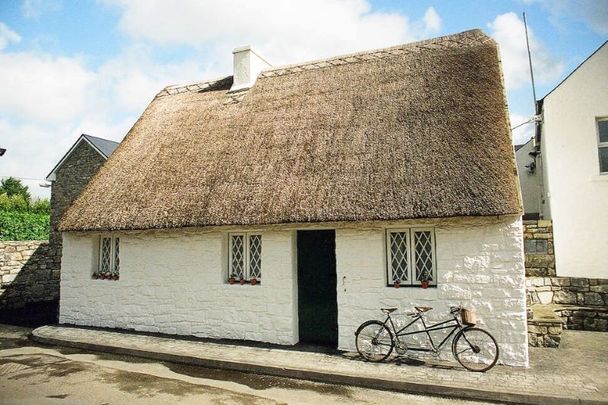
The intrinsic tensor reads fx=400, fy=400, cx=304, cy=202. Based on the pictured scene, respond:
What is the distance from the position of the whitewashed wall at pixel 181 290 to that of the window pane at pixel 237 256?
0.63 feet

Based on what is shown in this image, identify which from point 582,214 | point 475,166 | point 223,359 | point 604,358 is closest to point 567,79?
point 582,214

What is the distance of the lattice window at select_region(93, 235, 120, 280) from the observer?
10492 mm

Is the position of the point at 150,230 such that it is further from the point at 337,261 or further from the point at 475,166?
the point at 475,166

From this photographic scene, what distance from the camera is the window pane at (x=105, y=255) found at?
10664 millimetres

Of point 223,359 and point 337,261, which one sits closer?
point 223,359

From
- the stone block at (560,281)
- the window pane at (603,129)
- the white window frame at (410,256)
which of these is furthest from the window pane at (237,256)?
the window pane at (603,129)

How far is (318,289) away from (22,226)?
52.0 feet

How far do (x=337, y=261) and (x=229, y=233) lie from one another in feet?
8.95

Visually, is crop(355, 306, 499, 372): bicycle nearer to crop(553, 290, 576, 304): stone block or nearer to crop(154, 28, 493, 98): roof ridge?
crop(553, 290, 576, 304): stone block

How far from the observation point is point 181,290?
9312 millimetres

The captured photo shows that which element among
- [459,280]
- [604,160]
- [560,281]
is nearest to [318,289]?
[459,280]

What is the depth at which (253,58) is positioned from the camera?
12.4 m

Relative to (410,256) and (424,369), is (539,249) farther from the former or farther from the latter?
(424,369)

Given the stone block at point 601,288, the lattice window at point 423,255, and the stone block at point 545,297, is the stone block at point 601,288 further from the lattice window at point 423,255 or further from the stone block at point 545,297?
the lattice window at point 423,255
